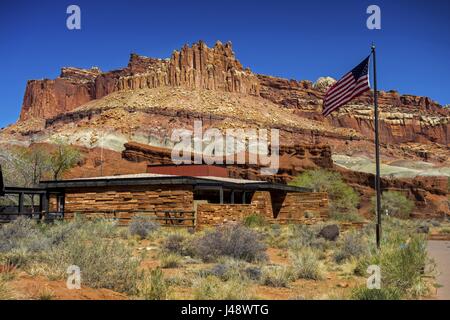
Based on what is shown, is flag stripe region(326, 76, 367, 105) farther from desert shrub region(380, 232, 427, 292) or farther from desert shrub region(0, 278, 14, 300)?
desert shrub region(0, 278, 14, 300)

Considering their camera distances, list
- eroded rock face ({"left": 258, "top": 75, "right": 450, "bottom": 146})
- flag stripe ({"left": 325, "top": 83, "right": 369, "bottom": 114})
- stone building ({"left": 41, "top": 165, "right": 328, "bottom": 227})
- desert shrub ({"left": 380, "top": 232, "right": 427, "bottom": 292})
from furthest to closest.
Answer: eroded rock face ({"left": 258, "top": 75, "right": 450, "bottom": 146}) → stone building ({"left": 41, "top": 165, "right": 328, "bottom": 227}) → flag stripe ({"left": 325, "top": 83, "right": 369, "bottom": 114}) → desert shrub ({"left": 380, "top": 232, "right": 427, "bottom": 292})

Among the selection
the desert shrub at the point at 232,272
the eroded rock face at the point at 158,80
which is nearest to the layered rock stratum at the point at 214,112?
→ the eroded rock face at the point at 158,80

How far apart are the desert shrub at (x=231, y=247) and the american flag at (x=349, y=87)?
481 cm

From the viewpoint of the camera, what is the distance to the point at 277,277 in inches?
377

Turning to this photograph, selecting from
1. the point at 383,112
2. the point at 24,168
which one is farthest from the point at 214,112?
the point at 383,112

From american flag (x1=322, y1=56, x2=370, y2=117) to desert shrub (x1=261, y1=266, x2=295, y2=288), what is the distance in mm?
6299

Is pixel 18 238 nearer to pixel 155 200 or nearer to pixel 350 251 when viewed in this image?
pixel 155 200

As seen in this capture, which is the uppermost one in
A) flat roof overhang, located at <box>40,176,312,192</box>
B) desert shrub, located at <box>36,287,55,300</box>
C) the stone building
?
flat roof overhang, located at <box>40,176,312,192</box>

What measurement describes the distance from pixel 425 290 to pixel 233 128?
94984 mm

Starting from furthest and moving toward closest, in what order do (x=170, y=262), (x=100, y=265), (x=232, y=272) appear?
(x=170, y=262) → (x=232, y=272) → (x=100, y=265)

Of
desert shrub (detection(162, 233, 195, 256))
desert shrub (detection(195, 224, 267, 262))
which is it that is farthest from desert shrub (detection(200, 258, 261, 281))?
desert shrub (detection(162, 233, 195, 256))

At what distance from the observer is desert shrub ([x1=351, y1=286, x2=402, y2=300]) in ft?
24.1

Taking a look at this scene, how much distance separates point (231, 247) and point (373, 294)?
619cm
